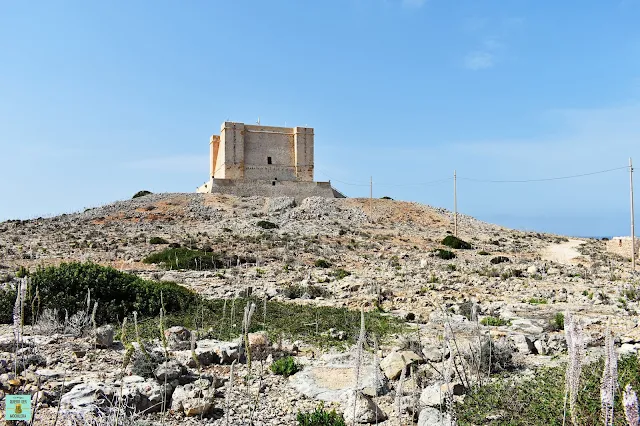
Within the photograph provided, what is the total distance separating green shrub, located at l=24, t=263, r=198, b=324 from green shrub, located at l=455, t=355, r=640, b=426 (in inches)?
273

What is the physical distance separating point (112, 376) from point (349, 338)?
3.81 metres

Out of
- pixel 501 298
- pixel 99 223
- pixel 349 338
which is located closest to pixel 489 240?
pixel 501 298

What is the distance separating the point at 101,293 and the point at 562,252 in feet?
97.5

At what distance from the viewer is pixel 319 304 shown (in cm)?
1264

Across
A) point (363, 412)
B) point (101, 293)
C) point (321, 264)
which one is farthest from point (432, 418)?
point (321, 264)

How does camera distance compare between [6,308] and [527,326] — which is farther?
[527,326]

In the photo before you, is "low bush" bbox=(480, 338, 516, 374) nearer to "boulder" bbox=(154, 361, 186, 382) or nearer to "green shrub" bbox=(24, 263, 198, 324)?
"boulder" bbox=(154, 361, 186, 382)

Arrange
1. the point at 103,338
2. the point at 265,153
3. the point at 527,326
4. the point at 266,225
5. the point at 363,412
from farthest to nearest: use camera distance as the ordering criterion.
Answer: the point at 265,153 < the point at 266,225 < the point at 527,326 < the point at 103,338 < the point at 363,412

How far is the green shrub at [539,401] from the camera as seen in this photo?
453cm

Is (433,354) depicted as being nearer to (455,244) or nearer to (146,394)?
(146,394)

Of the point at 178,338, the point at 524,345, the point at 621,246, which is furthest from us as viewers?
the point at 621,246

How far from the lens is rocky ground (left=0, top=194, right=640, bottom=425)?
5.36 meters

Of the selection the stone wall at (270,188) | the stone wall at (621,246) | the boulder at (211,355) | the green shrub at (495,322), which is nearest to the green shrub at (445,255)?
the stone wall at (621,246)

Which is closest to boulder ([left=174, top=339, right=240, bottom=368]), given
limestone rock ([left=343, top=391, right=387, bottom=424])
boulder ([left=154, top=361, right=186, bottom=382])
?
boulder ([left=154, top=361, right=186, bottom=382])
